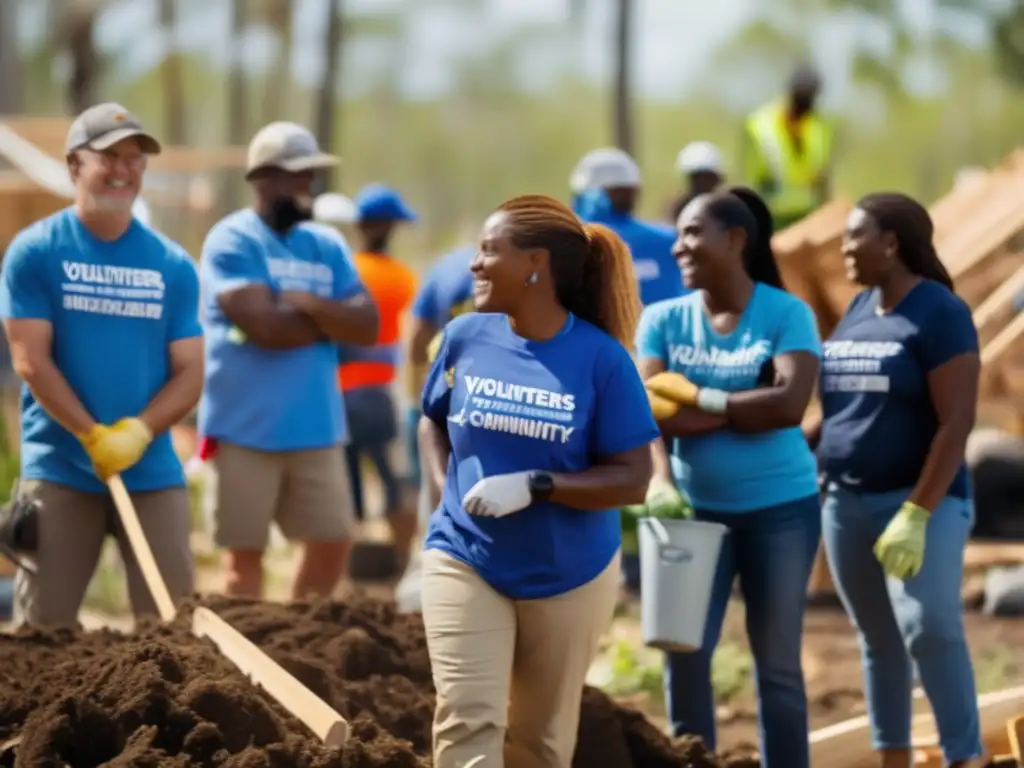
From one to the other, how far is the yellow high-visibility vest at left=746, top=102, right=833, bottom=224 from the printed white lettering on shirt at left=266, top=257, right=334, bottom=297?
4629 mm

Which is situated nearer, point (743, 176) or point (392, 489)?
point (392, 489)

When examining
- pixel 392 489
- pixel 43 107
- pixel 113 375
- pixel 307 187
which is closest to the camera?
pixel 113 375

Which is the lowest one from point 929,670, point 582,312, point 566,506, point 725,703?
point 725,703

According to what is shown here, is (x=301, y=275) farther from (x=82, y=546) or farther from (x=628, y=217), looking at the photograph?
(x=628, y=217)

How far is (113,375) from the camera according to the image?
731cm

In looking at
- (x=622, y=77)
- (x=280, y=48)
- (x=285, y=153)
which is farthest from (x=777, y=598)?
Answer: (x=280, y=48)

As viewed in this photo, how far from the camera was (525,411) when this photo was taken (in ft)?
18.3

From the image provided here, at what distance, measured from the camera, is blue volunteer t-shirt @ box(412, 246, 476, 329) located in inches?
395

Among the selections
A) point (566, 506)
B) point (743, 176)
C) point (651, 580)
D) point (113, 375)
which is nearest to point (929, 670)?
point (651, 580)

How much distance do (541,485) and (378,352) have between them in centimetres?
648

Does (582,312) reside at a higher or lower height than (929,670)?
higher

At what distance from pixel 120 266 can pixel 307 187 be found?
148 cm

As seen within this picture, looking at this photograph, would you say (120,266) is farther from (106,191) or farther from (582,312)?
(582,312)

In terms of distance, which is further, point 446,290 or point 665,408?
point 446,290
